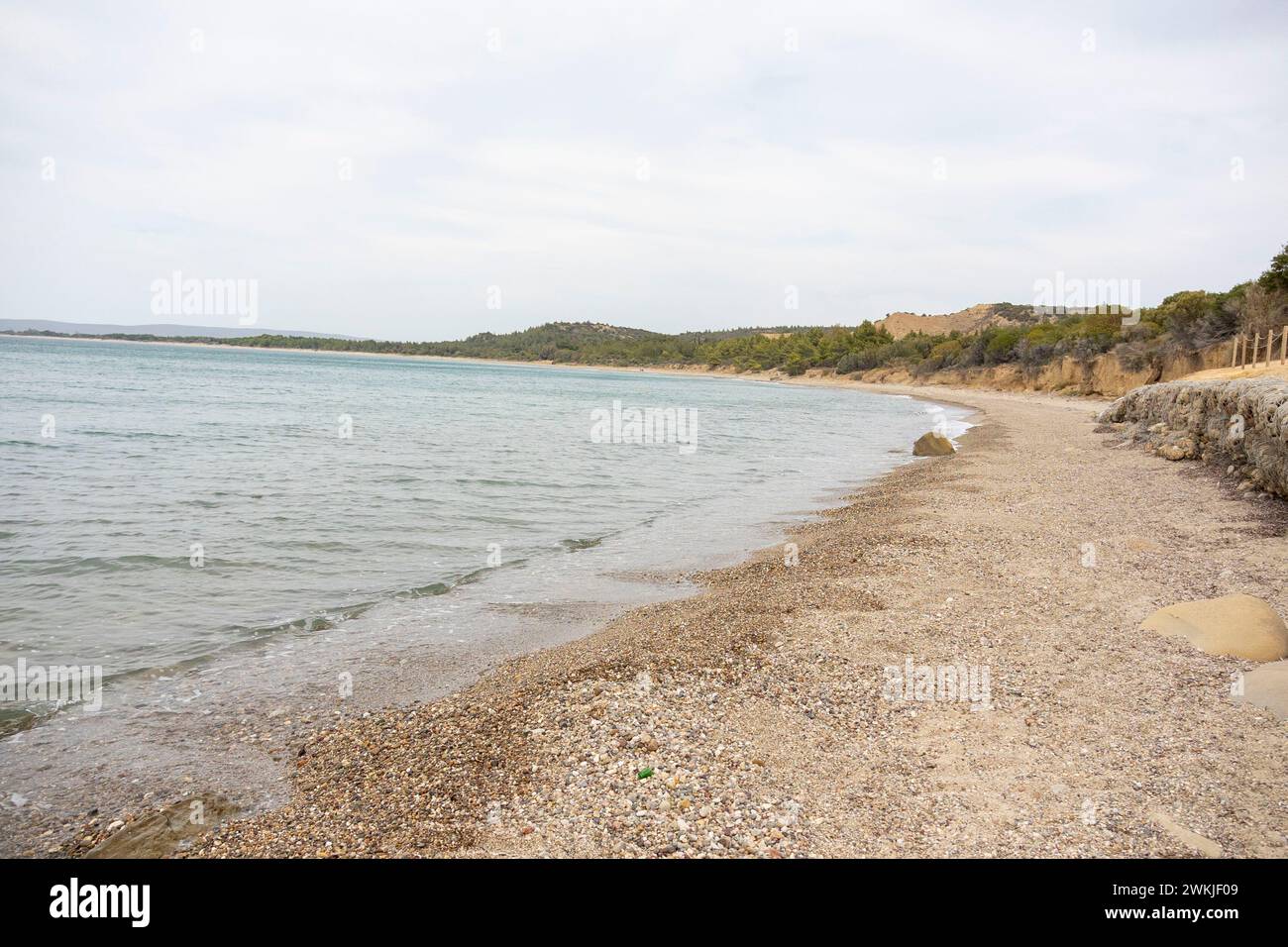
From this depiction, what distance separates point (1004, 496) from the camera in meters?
13.3

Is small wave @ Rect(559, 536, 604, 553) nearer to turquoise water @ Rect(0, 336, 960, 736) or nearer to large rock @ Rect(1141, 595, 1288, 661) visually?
turquoise water @ Rect(0, 336, 960, 736)

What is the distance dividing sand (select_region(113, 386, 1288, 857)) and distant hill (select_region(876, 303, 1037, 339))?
423 feet

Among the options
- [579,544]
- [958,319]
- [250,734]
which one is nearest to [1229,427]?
[579,544]

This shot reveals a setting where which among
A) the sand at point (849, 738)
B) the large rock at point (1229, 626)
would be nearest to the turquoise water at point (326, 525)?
the sand at point (849, 738)

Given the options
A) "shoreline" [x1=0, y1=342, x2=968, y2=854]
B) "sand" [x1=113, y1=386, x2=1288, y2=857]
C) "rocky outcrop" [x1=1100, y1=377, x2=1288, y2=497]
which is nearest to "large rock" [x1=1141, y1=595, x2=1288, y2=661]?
"sand" [x1=113, y1=386, x2=1288, y2=857]

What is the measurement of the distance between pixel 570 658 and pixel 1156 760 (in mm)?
4225

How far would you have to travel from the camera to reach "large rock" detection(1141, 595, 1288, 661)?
554 cm

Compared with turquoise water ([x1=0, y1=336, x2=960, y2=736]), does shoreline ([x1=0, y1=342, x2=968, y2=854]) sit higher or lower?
lower

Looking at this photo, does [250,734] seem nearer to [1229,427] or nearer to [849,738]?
[849,738]

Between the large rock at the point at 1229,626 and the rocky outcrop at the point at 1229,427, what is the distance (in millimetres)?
5910

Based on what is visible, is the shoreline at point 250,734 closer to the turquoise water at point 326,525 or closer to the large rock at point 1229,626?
the turquoise water at point 326,525

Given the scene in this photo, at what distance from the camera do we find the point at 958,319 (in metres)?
141
